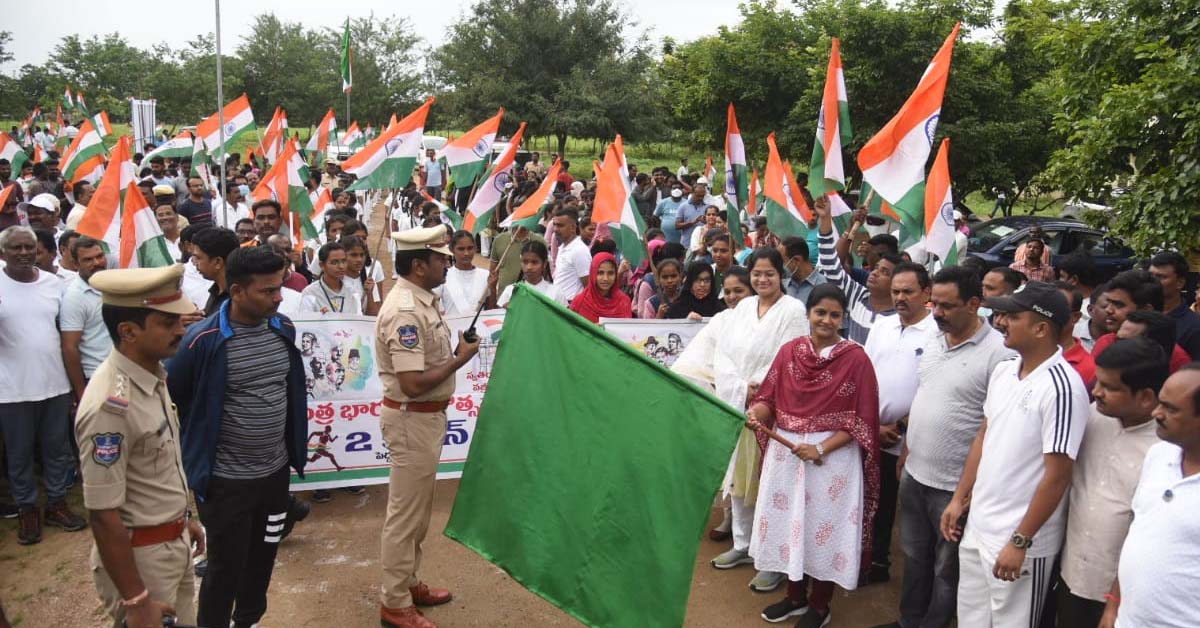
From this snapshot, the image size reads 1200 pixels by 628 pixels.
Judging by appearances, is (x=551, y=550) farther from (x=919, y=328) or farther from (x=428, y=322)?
(x=919, y=328)

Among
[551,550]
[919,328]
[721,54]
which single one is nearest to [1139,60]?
[919,328]

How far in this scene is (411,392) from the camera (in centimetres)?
417

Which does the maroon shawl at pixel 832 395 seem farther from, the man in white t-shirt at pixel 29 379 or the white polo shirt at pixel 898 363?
the man in white t-shirt at pixel 29 379

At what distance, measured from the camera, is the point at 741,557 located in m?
5.42

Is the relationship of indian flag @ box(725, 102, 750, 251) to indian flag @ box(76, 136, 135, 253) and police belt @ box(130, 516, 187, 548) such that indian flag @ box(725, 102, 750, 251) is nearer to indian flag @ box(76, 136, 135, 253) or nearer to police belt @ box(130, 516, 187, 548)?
indian flag @ box(76, 136, 135, 253)

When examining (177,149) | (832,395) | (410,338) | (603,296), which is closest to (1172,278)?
(832,395)

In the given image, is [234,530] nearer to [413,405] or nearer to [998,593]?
[413,405]

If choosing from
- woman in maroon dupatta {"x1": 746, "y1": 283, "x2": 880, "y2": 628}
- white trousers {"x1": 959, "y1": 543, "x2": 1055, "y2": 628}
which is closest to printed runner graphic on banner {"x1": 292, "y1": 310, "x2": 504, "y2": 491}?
woman in maroon dupatta {"x1": 746, "y1": 283, "x2": 880, "y2": 628}

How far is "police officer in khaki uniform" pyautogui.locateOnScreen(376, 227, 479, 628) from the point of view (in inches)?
164

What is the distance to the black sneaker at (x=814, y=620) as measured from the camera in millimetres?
4633

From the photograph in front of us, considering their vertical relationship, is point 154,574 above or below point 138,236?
below

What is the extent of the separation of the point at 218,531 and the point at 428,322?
131cm

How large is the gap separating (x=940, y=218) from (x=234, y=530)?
477 cm

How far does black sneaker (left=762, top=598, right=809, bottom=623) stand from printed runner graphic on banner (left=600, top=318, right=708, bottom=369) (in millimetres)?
2057
